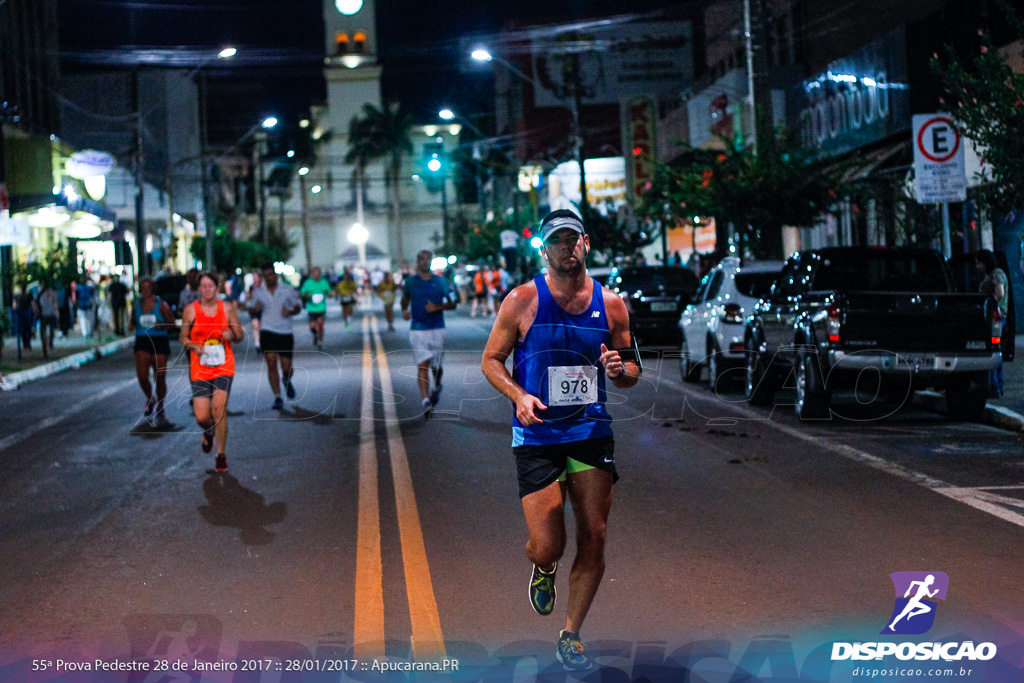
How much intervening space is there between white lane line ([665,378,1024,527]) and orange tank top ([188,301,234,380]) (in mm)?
5673

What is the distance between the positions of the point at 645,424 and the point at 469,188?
4372 inches

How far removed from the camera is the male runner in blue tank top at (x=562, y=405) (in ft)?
18.4

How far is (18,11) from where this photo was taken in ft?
161

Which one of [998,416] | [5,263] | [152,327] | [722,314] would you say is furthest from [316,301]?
[998,416]

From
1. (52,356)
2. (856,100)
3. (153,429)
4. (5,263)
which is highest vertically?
(856,100)

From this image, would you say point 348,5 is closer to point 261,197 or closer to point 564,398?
point 564,398

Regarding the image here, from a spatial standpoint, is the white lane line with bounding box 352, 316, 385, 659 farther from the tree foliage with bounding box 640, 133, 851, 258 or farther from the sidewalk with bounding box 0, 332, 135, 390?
the tree foliage with bounding box 640, 133, 851, 258

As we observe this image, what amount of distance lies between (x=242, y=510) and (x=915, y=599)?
5.16 metres

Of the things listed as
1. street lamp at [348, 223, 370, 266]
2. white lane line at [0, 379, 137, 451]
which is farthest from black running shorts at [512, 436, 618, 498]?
street lamp at [348, 223, 370, 266]

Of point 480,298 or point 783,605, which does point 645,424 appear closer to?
point 783,605

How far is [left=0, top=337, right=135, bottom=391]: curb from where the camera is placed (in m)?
24.2

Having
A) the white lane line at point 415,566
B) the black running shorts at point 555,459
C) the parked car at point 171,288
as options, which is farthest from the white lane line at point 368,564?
the parked car at point 171,288

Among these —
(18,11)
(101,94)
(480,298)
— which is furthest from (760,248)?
(101,94)

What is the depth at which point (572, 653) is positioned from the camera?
216 inches
